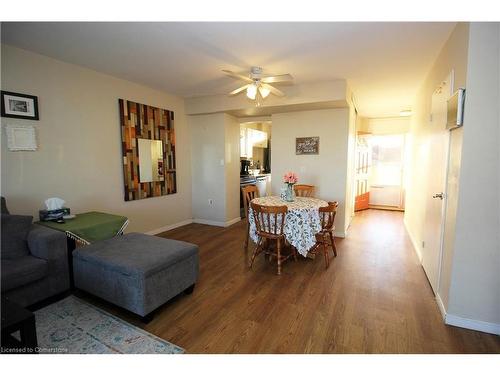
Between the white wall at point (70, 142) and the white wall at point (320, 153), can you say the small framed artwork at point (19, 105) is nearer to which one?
the white wall at point (70, 142)

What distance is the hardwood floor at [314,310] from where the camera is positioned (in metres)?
1.74

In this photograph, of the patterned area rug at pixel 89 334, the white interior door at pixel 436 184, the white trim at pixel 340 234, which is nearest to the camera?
the patterned area rug at pixel 89 334

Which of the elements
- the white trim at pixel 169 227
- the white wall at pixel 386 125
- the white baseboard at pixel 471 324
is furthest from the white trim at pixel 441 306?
the white wall at pixel 386 125

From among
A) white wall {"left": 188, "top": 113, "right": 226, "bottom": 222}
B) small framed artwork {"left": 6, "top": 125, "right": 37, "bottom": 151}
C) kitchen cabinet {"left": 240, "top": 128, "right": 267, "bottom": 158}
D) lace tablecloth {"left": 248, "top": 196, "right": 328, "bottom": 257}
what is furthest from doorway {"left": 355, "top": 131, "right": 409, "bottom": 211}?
small framed artwork {"left": 6, "top": 125, "right": 37, "bottom": 151}

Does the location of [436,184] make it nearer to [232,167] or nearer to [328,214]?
[328,214]

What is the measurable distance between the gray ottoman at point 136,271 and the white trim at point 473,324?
7.08 ft

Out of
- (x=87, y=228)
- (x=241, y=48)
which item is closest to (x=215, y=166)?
(x=241, y=48)

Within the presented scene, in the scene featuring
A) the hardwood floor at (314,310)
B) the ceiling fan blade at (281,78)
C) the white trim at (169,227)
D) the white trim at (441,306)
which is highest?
the ceiling fan blade at (281,78)

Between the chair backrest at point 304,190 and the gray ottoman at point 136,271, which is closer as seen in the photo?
the gray ottoman at point 136,271

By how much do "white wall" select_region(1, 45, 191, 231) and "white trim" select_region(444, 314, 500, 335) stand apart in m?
3.96

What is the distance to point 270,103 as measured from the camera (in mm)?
A: 3996

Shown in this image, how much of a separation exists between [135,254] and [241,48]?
224 cm
